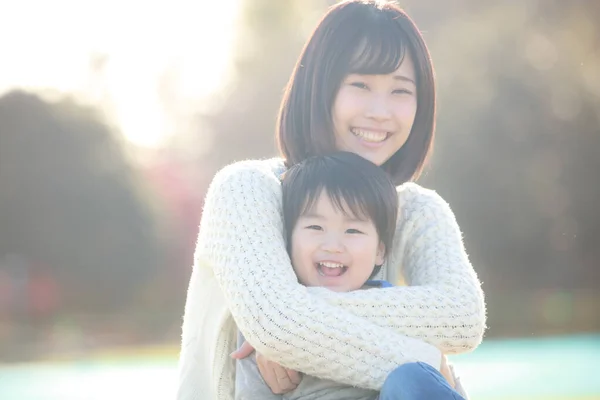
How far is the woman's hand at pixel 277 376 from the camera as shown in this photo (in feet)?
7.72

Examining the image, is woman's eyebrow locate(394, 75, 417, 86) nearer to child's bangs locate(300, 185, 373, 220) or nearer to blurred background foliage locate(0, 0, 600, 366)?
child's bangs locate(300, 185, 373, 220)

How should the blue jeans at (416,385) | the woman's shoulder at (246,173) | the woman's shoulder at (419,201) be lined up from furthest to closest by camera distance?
the woman's shoulder at (419,201) < the woman's shoulder at (246,173) < the blue jeans at (416,385)

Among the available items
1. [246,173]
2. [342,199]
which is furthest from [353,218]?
[246,173]

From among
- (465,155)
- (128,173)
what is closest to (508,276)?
(465,155)

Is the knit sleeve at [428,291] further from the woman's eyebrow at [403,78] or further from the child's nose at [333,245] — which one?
the woman's eyebrow at [403,78]

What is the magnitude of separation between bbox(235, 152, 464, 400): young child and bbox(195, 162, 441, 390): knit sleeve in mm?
117

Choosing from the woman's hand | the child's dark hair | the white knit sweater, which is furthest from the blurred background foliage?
the woman's hand

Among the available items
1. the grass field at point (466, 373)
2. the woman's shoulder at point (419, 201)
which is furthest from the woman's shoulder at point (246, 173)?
the grass field at point (466, 373)

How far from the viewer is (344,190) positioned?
251 centimetres

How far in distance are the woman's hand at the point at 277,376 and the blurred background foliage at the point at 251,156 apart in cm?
900

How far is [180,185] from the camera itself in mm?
15000

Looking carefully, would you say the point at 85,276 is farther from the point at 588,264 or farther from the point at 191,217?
the point at 588,264

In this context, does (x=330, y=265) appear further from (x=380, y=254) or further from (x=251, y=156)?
(x=251, y=156)

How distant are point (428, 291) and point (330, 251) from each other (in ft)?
0.90
